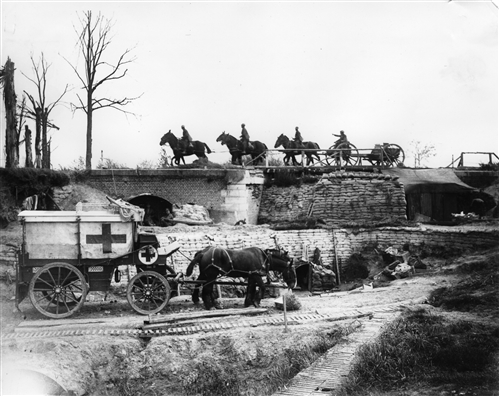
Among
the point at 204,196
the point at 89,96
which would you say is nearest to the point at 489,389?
the point at 204,196

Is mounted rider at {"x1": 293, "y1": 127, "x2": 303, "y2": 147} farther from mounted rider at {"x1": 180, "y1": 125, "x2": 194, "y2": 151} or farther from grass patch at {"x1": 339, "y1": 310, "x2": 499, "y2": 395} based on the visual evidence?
grass patch at {"x1": 339, "y1": 310, "x2": 499, "y2": 395}

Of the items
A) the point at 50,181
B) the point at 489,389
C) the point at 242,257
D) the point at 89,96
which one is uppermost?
the point at 89,96

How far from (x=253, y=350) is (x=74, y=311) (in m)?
3.35

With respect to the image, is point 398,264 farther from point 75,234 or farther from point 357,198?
point 75,234

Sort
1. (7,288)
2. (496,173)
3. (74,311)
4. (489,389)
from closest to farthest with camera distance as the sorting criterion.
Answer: (489,389) → (74,311) → (7,288) → (496,173)

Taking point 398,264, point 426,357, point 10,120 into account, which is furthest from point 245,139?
point 426,357

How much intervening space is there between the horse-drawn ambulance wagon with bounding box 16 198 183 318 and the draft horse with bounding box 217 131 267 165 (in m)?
14.1

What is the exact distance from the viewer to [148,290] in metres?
10.1

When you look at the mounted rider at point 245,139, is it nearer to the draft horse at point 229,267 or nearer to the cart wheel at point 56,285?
the draft horse at point 229,267

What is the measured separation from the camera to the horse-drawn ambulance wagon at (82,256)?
31.3 ft

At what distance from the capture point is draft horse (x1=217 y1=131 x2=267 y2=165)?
24.1 metres

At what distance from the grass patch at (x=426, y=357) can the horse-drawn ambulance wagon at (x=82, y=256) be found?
13.3ft

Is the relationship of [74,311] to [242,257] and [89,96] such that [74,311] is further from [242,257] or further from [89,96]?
[89,96]

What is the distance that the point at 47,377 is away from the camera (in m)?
7.13
